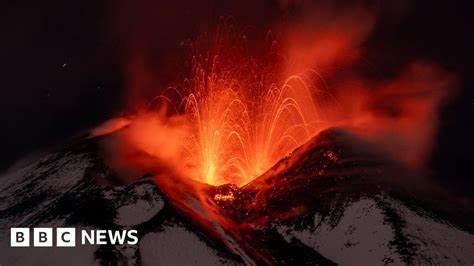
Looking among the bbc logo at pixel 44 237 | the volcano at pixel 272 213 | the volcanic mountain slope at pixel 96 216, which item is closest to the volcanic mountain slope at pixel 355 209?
the volcano at pixel 272 213

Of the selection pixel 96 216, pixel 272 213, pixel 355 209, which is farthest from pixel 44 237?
pixel 355 209

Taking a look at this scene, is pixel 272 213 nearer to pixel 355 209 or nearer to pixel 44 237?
pixel 355 209

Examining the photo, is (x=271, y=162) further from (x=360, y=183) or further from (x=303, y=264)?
(x=303, y=264)

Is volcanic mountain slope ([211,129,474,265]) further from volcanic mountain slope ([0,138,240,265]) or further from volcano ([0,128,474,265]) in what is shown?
volcanic mountain slope ([0,138,240,265])

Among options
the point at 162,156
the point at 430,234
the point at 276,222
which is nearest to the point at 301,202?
the point at 276,222

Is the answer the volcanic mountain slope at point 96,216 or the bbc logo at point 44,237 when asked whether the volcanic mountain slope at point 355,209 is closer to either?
the volcanic mountain slope at point 96,216

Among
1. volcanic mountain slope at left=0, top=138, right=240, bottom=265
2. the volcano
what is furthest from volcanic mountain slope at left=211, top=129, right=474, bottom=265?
volcanic mountain slope at left=0, top=138, right=240, bottom=265
